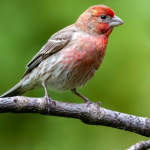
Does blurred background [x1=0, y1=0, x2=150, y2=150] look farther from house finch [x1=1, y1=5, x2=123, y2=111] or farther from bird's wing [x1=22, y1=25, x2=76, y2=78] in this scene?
bird's wing [x1=22, y1=25, x2=76, y2=78]

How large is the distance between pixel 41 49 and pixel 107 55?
861 mm

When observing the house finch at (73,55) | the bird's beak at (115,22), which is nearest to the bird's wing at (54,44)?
the house finch at (73,55)

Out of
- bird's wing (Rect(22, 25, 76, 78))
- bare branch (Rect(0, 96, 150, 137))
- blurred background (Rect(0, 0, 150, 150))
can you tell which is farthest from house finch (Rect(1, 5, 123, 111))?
bare branch (Rect(0, 96, 150, 137))

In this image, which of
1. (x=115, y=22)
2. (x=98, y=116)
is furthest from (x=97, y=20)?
(x=98, y=116)

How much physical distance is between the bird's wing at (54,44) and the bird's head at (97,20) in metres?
0.16

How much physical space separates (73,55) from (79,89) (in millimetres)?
433

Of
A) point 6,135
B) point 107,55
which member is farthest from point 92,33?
point 6,135

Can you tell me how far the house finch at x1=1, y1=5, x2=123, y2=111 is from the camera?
4945 mm

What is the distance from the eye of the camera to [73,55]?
492 cm

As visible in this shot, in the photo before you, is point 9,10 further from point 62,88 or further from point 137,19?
point 137,19

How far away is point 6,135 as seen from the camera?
4738 millimetres

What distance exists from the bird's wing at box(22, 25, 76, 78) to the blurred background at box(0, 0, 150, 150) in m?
0.23

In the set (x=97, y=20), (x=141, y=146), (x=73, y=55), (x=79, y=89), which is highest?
(x=97, y=20)

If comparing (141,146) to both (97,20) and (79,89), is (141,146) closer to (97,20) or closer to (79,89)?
(79,89)
